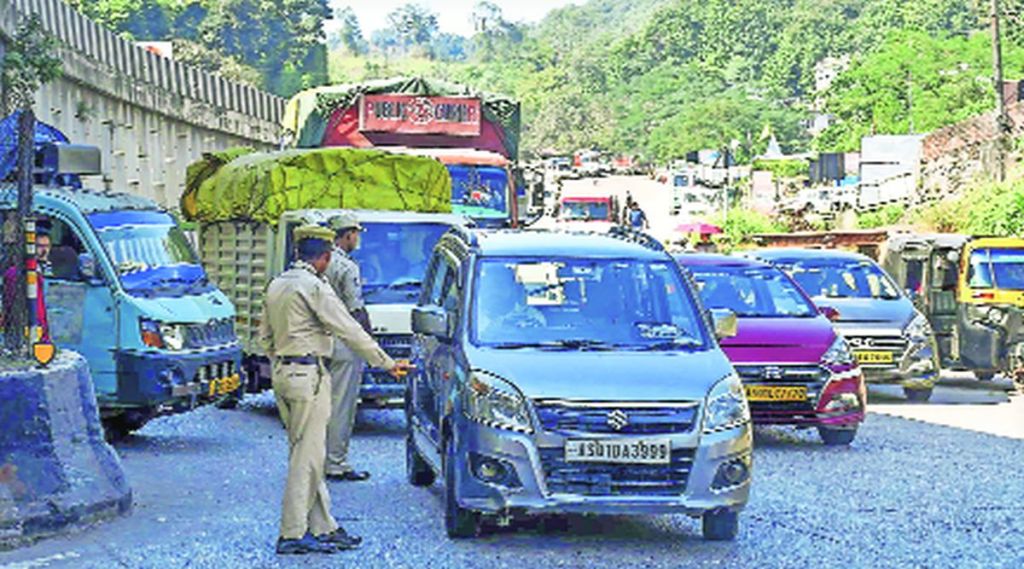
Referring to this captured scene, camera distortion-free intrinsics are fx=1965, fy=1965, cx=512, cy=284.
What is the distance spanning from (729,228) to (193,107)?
111 ft

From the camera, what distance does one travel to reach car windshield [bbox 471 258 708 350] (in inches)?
436

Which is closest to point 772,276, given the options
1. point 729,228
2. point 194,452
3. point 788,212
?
point 194,452

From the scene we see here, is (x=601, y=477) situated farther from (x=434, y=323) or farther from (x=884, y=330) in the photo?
(x=884, y=330)

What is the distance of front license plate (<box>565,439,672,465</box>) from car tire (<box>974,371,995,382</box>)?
49.2ft

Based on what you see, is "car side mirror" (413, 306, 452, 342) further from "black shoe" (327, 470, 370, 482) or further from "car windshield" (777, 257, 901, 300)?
"car windshield" (777, 257, 901, 300)

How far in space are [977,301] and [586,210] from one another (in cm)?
3441

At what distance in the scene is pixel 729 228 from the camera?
72.2 metres

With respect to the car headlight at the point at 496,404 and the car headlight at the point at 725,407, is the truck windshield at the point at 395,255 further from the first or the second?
the car headlight at the point at 725,407

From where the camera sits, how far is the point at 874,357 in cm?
2064

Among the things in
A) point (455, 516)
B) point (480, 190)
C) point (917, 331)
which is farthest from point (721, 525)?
point (480, 190)

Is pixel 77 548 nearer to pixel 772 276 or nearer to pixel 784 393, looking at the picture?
pixel 784 393

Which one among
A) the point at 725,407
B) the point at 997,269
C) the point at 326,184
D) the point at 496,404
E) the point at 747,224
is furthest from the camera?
the point at 747,224

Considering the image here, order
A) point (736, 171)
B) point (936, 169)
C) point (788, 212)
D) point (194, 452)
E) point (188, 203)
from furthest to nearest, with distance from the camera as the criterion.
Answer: point (736, 171) → point (788, 212) → point (936, 169) → point (188, 203) → point (194, 452)

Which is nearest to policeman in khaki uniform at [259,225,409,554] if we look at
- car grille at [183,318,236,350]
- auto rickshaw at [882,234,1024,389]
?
car grille at [183,318,236,350]
